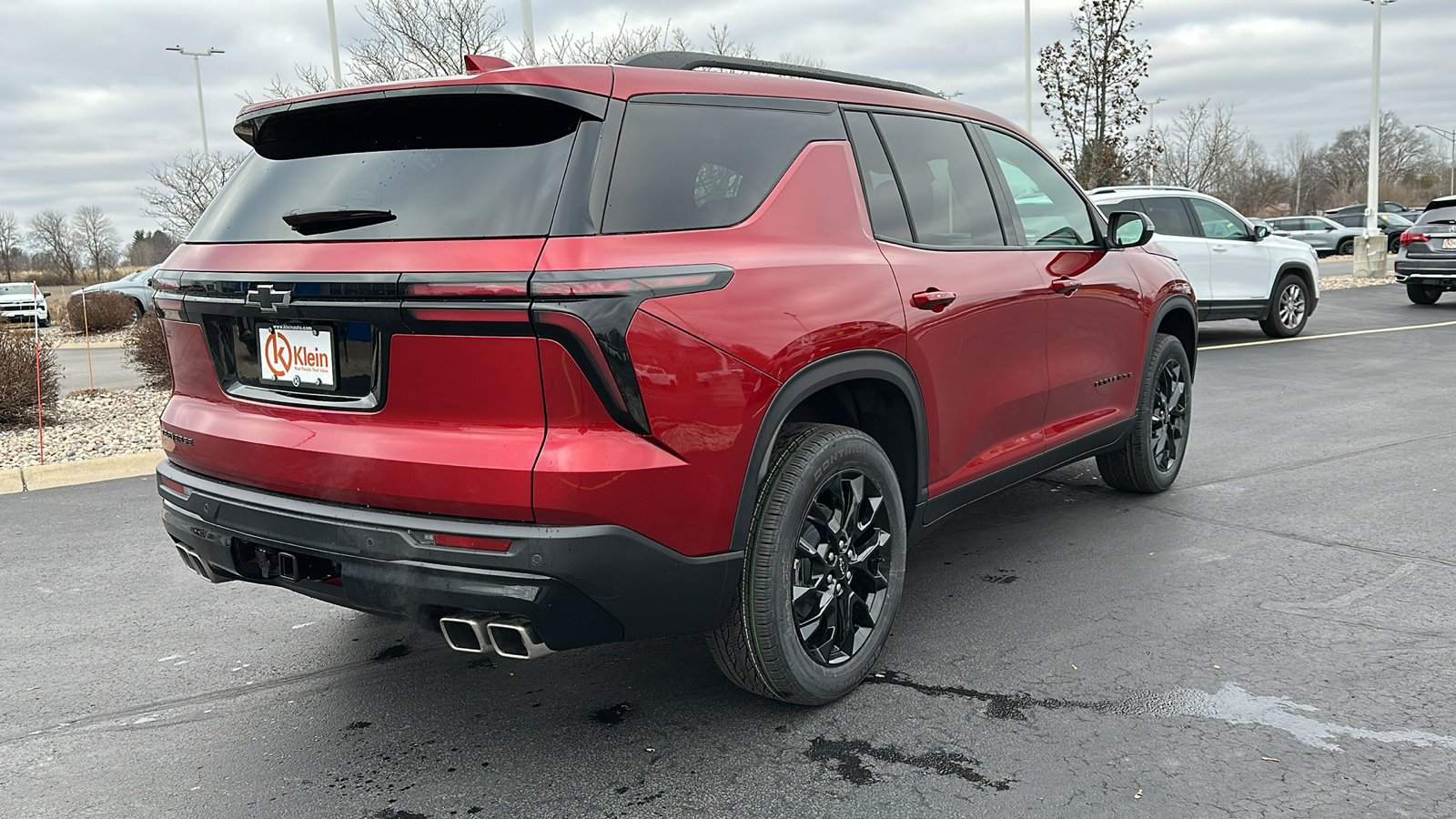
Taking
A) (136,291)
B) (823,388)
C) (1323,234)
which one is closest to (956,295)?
(823,388)

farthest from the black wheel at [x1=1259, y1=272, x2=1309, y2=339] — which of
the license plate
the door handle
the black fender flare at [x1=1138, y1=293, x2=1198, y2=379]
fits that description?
the license plate

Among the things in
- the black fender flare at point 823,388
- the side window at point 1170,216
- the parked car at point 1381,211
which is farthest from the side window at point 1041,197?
the parked car at point 1381,211

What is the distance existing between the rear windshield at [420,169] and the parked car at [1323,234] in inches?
1477

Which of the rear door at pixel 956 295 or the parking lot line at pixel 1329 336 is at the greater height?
the rear door at pixel 956 295

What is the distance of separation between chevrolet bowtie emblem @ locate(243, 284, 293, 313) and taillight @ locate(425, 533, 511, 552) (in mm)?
747

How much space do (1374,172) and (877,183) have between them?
26512 millimetres

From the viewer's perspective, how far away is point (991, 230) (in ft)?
13.5

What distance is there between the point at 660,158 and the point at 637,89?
0.19m

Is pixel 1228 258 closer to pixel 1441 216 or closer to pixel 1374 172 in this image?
pixel 1441 216

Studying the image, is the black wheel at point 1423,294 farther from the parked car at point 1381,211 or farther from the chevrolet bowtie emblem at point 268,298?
the parked car at point 1381,211

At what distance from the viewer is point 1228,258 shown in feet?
42.2

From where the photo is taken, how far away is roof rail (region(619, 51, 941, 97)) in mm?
3178

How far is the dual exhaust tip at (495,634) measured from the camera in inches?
103

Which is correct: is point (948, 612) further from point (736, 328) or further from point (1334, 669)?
point (736, 328)
